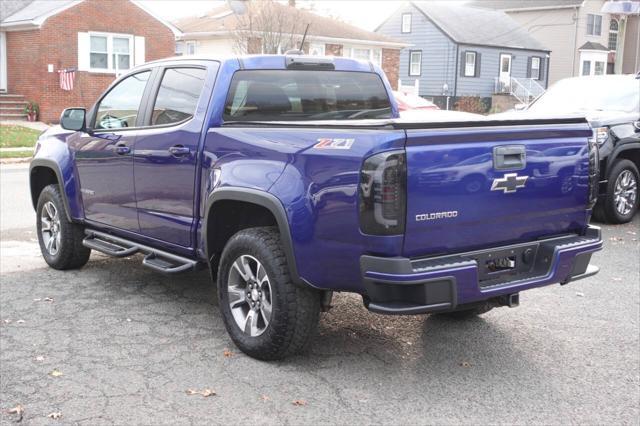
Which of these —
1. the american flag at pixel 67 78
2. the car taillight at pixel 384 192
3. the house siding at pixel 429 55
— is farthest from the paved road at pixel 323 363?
the house siding at pixel 429 55

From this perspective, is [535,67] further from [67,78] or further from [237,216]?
[237,216]

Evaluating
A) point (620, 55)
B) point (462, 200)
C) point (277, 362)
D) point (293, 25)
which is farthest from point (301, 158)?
point (620, 55)

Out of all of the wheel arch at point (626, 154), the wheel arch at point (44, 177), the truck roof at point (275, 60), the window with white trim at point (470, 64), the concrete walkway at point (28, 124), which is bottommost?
A: the concrete walkway at point (28, 124)

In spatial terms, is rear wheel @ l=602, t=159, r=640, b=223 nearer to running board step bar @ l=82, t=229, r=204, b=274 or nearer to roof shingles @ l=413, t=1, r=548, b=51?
running board step bar @ l=82, t=229, r=204, b=274

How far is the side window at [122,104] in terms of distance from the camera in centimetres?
596

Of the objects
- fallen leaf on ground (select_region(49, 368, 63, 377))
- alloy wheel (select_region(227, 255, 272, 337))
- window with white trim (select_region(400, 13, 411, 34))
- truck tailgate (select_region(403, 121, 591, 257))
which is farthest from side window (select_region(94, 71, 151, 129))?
window with white trim (select_region(400, 13, 411, 34))

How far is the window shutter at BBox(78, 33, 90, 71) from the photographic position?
26.3 metres

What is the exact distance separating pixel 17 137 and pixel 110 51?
7780 millimetres

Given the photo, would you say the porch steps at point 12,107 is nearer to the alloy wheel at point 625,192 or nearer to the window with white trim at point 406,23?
the alloy wheel at point 625,192

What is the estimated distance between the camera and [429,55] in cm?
4284

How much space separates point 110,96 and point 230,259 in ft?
7.88

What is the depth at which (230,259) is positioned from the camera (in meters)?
4.77

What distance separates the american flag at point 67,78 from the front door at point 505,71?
26187mm

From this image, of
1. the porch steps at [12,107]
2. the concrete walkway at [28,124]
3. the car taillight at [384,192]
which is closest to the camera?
the car taillight at [384,192]
